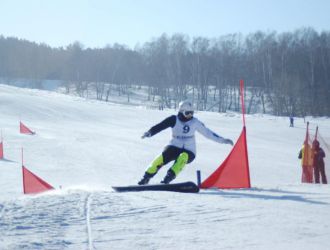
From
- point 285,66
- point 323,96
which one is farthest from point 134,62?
point 323,96

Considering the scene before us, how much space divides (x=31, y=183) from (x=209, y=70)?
60139 mm

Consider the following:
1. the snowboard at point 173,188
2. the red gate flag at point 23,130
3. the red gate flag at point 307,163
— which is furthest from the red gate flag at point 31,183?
the red gate flag at point 23,130

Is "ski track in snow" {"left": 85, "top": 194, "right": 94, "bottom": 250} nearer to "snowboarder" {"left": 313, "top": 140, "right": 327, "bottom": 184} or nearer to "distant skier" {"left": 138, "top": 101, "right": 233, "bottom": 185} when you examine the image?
"distant skier" {"left": 138, "top": 101, "right": 233, "bottom": 185}

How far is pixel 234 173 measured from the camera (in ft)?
26.5

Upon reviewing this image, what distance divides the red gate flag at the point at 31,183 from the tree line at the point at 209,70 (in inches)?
1934

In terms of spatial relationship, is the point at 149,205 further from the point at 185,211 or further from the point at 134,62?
the point at 134,62

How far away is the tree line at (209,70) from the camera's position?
5947 cm

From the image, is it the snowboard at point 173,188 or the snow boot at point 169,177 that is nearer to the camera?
the snowboard at point 173,188

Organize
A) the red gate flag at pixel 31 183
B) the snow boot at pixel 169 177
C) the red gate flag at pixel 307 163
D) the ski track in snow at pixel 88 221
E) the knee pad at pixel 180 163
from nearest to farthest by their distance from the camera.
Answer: the ski track in snow at pixel 88 221 → the snow boot at pixel 169 177 → the knee pad at pixel 180 163 → the red gate flag at pixel 31 183 → the red gate flag at pixel 307 163

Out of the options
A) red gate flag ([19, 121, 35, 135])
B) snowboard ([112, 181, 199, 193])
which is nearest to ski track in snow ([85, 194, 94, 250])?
snowboard ([112, 181, 199, 193])

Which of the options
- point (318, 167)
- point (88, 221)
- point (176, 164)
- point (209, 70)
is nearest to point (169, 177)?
point (176, 164)

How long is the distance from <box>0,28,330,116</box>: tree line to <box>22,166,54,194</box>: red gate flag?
49.1 meters

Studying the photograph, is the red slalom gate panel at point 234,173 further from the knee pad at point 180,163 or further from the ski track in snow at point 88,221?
the ski track in snow at point 88,221

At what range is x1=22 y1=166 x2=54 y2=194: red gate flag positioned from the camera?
10.2m
